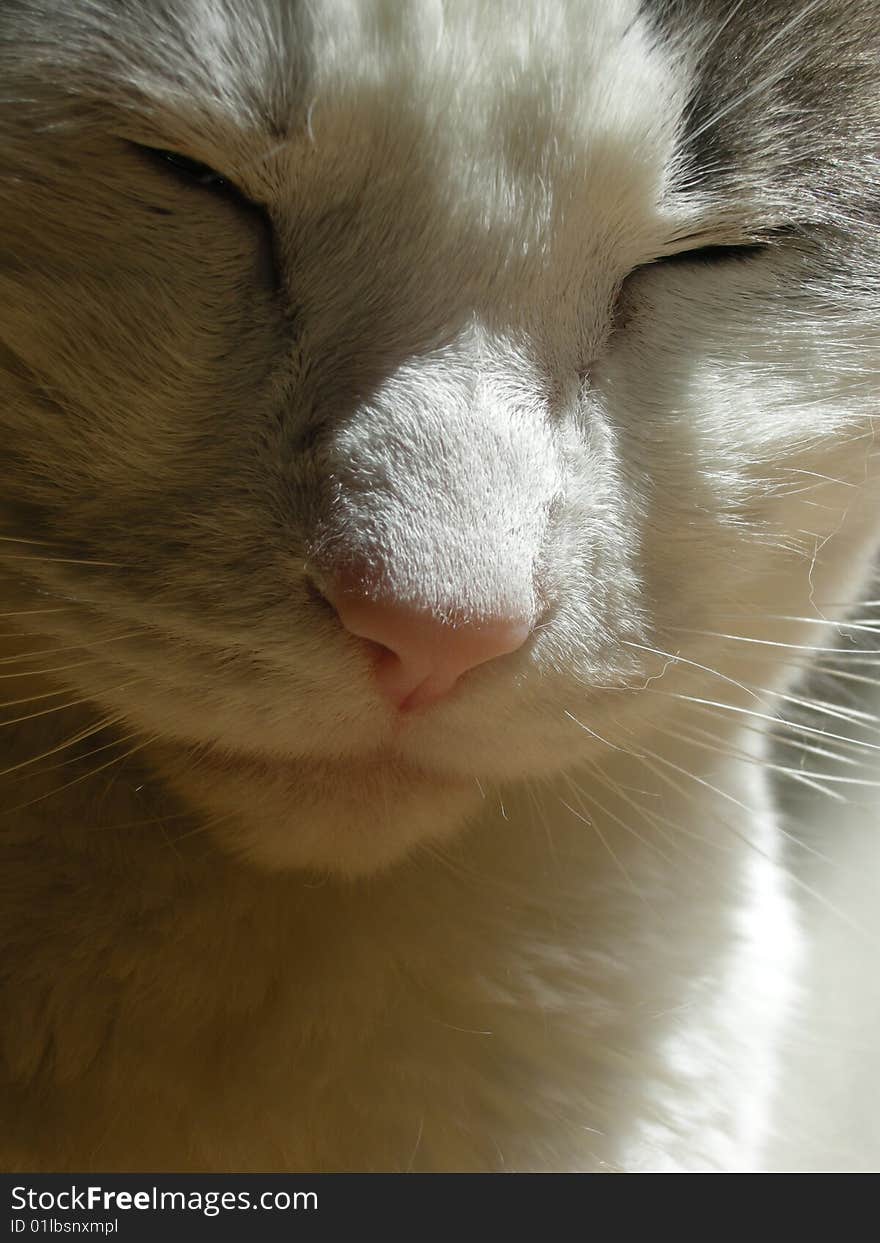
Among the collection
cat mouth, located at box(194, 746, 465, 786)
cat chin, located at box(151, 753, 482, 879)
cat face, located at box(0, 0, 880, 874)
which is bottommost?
cat chin, located at box(151, 753, 482, 879)

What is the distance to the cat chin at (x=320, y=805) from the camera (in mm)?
632

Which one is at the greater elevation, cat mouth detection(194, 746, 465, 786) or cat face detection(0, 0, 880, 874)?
cat face detection(0, 0, 880, 874)

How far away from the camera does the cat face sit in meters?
0.56

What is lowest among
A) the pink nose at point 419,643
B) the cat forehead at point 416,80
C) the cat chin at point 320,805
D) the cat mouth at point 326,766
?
the cat chin at point 320,805

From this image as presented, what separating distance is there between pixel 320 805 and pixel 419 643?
14 cm

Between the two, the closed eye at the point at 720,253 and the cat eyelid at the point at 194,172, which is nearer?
the cat eyelid at the point at 194,172

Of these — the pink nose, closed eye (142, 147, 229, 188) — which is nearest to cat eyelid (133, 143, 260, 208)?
closed eye (142, 147, 229, 188)

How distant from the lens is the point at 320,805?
0.64 meters

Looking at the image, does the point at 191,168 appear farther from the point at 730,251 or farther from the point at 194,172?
the point at 730,251

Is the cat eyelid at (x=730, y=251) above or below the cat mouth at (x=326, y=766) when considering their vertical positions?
above

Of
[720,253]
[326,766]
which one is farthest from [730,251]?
[326,766]

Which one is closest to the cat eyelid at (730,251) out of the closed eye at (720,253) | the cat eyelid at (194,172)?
the closed eye at (720,253)

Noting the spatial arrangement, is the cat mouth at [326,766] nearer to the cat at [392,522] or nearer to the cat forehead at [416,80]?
the cat at [392,522]

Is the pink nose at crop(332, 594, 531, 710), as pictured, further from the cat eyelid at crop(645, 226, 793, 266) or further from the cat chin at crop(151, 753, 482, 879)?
the cat eyelid at crop(645, 226, 793, 266)
